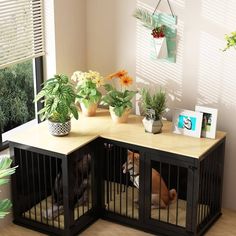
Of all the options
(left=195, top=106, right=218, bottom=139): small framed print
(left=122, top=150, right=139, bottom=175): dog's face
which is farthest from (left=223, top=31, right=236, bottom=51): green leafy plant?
(left=122, top=150, right=139, bottom=175): dog's face

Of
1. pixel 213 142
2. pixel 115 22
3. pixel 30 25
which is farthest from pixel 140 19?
pixel 213 142

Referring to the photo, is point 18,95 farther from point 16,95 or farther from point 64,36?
point 64,36

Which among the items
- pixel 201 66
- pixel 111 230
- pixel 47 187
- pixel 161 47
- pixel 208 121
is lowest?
pixel 111 230

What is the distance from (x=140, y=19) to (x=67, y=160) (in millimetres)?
1144

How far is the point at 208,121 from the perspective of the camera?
370 centimetres

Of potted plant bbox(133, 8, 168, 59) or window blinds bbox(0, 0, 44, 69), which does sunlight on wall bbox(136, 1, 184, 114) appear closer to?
potted plant bbox(133, 8, 168, 59)

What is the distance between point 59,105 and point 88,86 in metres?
0.41

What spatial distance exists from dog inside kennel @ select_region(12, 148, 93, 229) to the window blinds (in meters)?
0.64

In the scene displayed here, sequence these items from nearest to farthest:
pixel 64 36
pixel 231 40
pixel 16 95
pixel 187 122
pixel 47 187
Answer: pixel 231 40 < pixel 187 122 < pixel 47 187 < pixel 16 95 < pixel 64 36

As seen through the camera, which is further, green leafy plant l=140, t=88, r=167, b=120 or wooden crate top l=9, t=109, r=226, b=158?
green leafy plant l=140, t=88, r=167, b=120

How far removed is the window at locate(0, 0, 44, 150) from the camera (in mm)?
3705

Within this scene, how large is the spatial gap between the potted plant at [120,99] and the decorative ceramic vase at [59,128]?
0.38m

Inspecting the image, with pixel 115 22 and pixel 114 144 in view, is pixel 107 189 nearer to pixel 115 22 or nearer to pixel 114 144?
pixel 114 144

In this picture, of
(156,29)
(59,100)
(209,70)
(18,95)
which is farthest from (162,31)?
(18,95)
